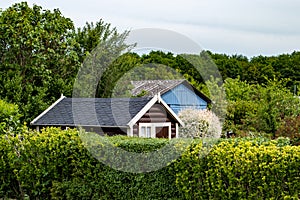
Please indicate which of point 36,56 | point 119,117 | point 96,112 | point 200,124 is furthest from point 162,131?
point 36,56

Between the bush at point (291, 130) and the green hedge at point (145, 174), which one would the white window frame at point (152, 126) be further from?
the green hedge at point (145, 174)

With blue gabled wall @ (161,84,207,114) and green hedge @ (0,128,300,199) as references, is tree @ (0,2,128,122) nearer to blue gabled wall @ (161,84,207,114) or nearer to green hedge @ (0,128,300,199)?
blue gabled wall @ (161,84,207,114)

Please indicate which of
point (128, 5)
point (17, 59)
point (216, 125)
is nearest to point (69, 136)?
point (128, 5)

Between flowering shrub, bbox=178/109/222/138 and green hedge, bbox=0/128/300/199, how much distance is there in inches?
379

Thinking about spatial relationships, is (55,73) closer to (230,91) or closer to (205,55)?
(205,55)

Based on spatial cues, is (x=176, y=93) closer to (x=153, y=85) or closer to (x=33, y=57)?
(x=153, y=85)

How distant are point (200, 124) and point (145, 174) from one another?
11.6m

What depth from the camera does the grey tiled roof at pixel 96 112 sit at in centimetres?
1642

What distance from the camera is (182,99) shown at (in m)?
23.6

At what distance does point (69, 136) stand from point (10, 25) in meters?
13.4

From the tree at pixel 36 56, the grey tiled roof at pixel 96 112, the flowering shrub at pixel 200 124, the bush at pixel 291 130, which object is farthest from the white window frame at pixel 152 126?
the tree at pixel 36 56

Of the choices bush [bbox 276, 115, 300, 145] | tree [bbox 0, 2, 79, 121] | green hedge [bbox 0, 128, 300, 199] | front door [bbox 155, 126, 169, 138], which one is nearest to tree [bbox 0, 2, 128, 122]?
tree [bbox 0, 2, 79, 121]

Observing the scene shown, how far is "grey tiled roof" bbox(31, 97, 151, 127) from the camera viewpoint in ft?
53.9

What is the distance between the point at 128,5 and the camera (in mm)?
17219
